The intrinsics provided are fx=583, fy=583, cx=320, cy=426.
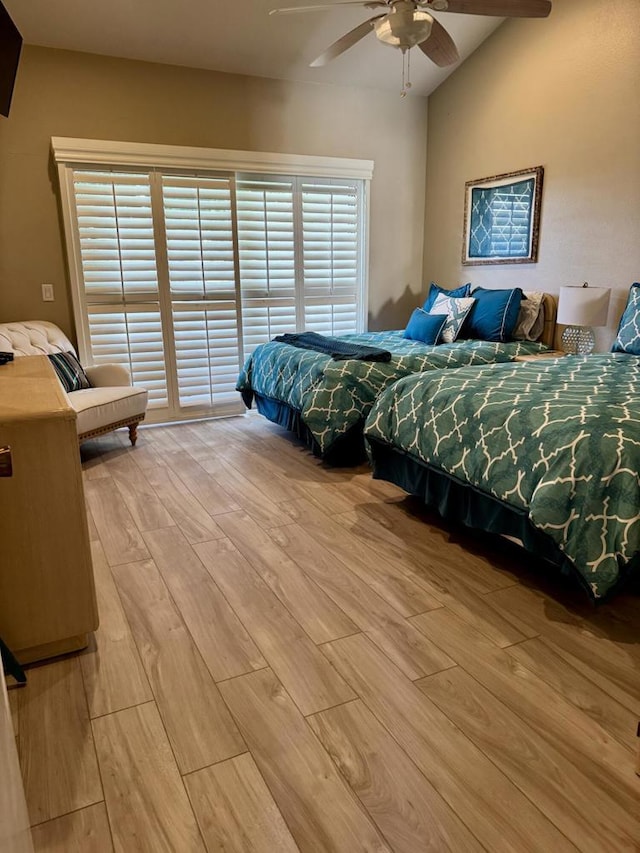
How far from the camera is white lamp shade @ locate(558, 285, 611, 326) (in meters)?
3.83

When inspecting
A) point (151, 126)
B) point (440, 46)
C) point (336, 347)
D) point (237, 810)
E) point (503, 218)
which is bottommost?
point (237, 810)

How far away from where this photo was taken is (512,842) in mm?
1287

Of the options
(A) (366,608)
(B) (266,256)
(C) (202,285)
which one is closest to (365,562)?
(A) (366,608)

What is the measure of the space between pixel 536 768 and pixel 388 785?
382 millimetres

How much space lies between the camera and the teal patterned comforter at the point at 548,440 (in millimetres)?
1922

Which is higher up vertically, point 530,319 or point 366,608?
point 530,319

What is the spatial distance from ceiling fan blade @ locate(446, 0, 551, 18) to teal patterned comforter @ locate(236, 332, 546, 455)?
74.7 inches

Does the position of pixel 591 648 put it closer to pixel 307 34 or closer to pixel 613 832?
pixel 613 832

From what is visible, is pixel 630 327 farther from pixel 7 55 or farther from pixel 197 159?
pixel 7 55

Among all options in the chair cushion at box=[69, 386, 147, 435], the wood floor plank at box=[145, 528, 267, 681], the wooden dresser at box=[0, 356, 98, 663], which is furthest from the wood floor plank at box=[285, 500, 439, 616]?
the chair cushion at box=[69, 386, 147, 435]

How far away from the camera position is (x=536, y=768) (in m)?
1.48

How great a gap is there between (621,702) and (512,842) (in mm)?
609

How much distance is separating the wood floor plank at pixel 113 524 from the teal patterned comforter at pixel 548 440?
1298mm

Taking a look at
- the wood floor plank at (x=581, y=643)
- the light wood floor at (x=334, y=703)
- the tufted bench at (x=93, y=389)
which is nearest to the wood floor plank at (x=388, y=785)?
the light wood floor at (x=334, y=703)
